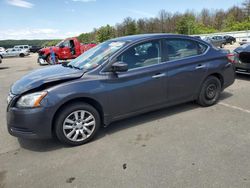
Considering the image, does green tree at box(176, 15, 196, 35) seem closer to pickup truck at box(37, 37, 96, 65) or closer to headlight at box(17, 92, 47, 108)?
pickup truck at box(37, 37, 96, 65)

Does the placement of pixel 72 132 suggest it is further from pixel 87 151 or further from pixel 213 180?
pixel 213 180

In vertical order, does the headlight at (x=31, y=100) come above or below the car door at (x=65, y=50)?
below

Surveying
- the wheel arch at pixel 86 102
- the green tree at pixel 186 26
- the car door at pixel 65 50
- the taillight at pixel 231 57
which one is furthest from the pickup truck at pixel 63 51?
the green tree at pixel 186 26

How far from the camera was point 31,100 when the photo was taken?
318cm

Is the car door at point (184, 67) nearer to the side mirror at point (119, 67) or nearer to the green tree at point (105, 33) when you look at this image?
the side mirror at point (119, 67)

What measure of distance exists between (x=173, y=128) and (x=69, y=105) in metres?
→ 1.88

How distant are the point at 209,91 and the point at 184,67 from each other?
1027mm

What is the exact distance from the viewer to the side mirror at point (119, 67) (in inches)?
138

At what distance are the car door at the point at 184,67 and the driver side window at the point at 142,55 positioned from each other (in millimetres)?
230

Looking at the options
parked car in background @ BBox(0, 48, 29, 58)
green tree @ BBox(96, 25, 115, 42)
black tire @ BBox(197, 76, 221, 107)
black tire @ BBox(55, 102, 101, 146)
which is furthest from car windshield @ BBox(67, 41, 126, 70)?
green tree @ BBox(96, 25, 115, 42)

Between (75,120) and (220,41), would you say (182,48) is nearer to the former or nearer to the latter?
(75,120)

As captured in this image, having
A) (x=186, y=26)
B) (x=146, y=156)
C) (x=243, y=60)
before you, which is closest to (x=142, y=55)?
(x=146, y=156)

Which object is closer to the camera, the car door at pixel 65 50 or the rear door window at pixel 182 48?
the rear door window at pixel 182 48

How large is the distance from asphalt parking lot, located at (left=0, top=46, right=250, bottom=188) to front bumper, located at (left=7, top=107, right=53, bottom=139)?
0.35 m
